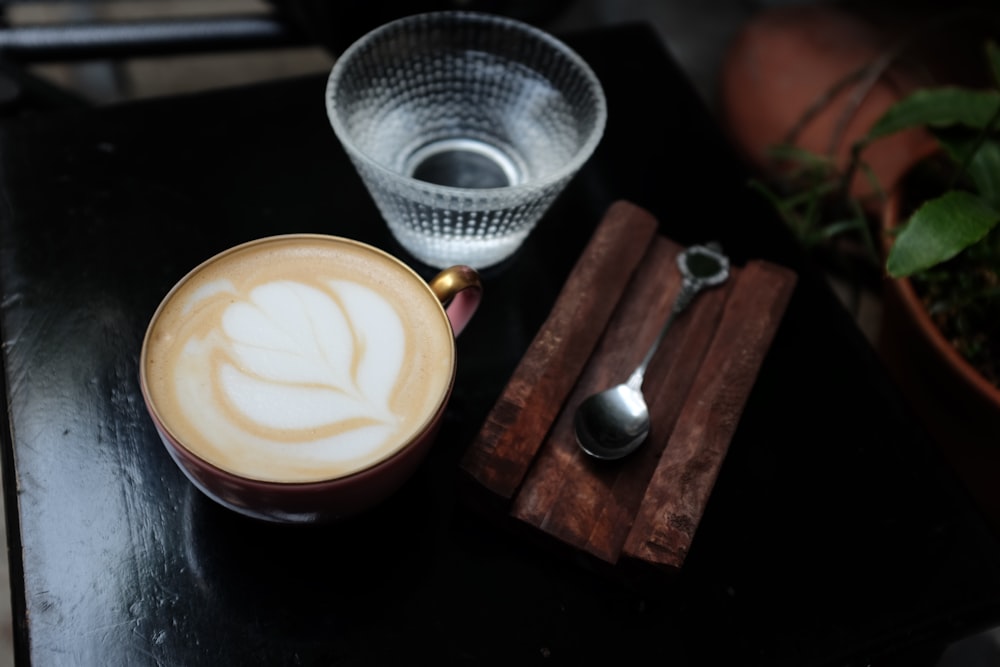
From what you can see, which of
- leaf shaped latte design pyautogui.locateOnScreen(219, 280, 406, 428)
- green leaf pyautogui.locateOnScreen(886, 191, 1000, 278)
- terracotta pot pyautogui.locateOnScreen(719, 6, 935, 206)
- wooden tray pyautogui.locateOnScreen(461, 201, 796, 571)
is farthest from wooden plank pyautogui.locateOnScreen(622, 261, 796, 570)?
terracotta pot pyautogui.locateOnScreen(719, 6, 935, 206)

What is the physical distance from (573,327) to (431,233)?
6.2 inches

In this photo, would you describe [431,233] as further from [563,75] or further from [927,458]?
[927,458]

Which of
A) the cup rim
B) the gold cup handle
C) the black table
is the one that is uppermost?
the cup rim

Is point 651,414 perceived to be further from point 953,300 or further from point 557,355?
point 953,300

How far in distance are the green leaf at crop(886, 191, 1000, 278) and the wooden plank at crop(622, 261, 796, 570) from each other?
103mm

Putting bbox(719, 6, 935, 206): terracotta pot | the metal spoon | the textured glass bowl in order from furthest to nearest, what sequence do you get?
bbox(719, 6, 935, 206): terracotta pot
the textured glass bowl
the metal spoon

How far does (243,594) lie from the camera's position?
64cm

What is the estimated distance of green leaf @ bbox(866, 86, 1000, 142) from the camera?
2.91 ft

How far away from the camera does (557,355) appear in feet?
2.40

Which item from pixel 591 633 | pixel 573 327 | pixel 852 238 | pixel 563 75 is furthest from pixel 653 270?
pixel 852 238

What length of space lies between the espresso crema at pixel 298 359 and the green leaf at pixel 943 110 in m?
0.55

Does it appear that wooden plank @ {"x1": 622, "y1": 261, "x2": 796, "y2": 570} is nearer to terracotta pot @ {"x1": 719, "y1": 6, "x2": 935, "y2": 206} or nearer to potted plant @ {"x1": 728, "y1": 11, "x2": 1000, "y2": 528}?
potted plant @ {"x1": 728, "y1": 11, "x2": 1000, "y2": 528}

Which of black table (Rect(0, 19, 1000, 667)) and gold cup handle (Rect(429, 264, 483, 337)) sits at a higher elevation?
gold cup handle (Rect(429, 264, 483, 337))

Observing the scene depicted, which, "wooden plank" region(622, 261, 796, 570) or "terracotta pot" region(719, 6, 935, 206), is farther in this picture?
"terracotta pot" region(719, 6, 935, 206)
